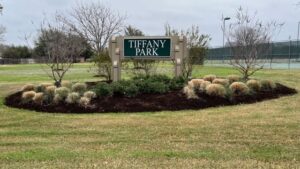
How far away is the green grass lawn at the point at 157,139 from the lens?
6.03 metres

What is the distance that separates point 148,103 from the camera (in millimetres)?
11352

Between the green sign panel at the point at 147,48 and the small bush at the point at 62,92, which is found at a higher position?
the green sign panel at the point at 147,48

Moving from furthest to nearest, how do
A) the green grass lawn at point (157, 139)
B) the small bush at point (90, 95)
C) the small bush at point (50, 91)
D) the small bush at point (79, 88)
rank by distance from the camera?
the small bush at point (79, 88)
the small bush at point (50, 91)
the small bush at point (90, 95)
the green grass lawn at point (157, 139)

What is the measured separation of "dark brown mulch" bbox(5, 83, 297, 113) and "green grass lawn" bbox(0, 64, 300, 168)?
0.50m

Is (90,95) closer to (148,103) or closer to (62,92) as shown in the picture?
(62,92)

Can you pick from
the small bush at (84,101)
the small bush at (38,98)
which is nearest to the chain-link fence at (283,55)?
the small bush at (38,98)

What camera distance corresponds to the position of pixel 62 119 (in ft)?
32.3

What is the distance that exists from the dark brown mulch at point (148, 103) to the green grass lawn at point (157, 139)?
1.65ft

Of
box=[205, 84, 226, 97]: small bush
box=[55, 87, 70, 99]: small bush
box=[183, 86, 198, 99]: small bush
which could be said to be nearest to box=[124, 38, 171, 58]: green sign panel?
box=[183, 86, 198, 99]: small bush

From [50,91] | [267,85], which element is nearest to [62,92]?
[50,91]

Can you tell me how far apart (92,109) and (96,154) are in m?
4.53

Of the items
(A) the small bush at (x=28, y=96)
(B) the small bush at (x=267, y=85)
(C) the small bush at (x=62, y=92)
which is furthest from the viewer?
(B) the small bush at (x=267, y=85)

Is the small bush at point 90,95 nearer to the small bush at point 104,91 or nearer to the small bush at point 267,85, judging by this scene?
the small bush at point 104,91

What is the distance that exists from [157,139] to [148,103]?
12.7ft
